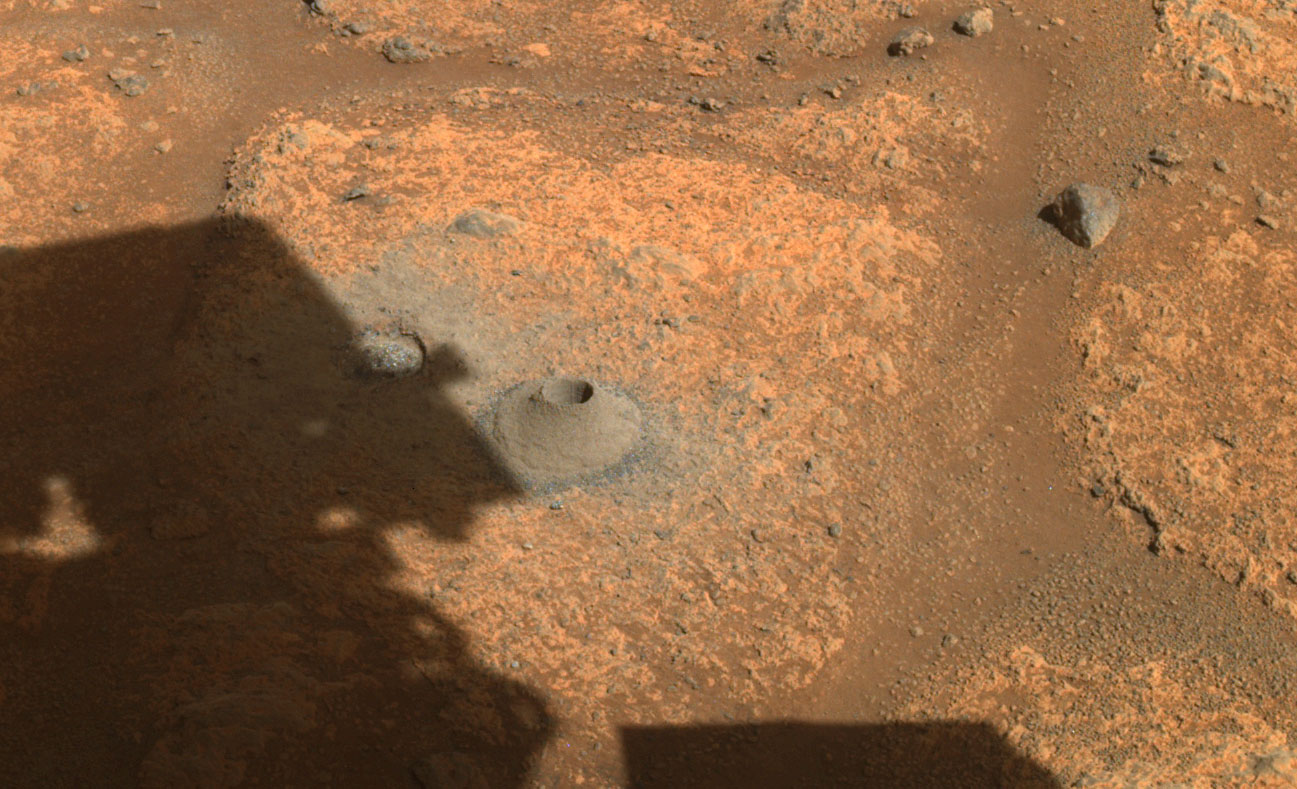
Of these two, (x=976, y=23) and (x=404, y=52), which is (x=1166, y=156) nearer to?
(x=976, y=23)

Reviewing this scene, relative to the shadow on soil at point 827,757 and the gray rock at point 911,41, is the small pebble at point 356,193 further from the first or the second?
the shadow on soil at point 827,757

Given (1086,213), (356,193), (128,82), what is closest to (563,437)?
(356,193)

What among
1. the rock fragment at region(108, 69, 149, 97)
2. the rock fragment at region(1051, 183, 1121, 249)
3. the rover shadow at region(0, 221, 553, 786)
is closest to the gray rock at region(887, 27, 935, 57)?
the rock fragment at region(1051, 183, 1121, 249)

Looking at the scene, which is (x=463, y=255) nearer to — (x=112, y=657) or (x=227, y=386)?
(x=227, y=386)

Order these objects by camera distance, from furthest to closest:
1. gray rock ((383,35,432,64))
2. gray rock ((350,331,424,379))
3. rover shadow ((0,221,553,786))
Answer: gray rock ((383,35,432,64)) < gray rock ((350,331,424,379)) < rover shadow ((0,221,553,786))

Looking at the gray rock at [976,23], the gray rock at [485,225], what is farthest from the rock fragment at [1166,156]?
the gray rock at [485,225]

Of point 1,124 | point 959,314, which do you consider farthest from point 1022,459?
point 1,124

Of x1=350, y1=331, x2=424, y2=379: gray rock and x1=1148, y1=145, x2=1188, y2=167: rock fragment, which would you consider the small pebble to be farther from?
x1=1148, y1=145, x2=1188, y2=167: rock fragment
